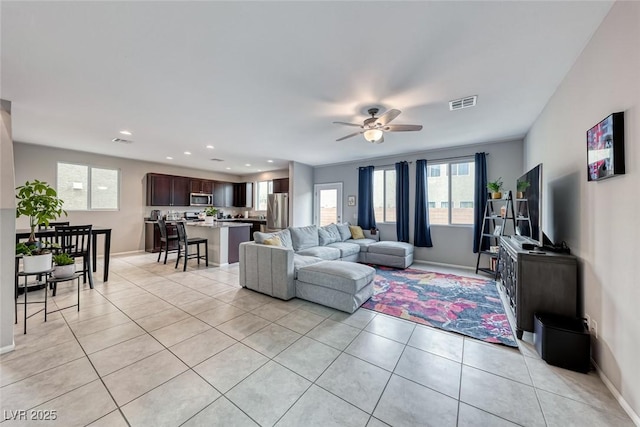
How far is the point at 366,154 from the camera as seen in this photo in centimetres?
606

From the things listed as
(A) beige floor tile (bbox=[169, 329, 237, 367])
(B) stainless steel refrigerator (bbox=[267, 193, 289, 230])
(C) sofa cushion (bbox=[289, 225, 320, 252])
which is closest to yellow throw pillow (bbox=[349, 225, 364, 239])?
(C) sofa cushion (bbox=[289, 225, 320, 252])

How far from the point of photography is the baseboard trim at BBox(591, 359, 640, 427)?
1434 mm

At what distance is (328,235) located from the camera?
5.53 metres

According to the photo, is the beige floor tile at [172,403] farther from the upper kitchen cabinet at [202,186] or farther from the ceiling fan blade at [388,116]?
the upper kitchen cabinet at [202,186]

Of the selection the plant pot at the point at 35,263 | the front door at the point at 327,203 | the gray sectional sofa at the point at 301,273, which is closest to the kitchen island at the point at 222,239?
the gray sectional sofa at the point at 301,273

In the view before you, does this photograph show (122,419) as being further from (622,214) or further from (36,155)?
(36,155)

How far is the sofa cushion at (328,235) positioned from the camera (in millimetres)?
5368

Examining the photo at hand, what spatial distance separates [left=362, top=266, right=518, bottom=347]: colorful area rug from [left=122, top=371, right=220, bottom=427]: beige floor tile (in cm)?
203

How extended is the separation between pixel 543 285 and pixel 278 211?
6637mm

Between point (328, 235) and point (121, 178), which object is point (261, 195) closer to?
point (121, 178)

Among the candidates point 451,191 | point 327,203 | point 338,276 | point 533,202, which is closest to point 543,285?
point 533,202

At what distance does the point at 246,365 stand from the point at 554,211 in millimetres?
3754

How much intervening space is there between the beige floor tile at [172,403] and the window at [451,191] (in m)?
5.38

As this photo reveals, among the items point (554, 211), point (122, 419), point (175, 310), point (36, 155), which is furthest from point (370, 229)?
point (36, 155)
